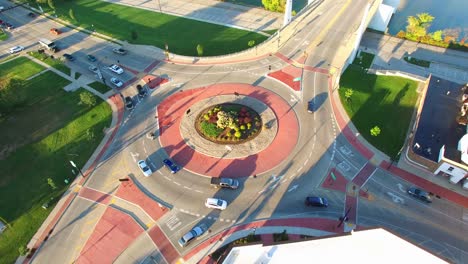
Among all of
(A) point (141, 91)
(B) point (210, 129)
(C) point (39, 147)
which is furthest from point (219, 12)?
(C) point (39, 147)

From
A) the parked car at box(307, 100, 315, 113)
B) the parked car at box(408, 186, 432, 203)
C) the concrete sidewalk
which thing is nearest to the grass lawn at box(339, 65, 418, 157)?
the parked car at box(307, 100, 315, 113)

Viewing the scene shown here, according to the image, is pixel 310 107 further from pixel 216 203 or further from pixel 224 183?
pixel 216 203

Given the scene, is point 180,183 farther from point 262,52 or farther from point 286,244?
point 262,52

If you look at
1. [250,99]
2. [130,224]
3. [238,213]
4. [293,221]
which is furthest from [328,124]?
[130,224]

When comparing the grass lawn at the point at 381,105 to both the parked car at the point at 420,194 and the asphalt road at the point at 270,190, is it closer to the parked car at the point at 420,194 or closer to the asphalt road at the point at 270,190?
the asphalt road at the point at 270,190

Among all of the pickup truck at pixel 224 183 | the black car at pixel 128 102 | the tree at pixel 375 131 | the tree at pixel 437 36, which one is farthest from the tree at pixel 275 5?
the pickup truck at pixel 224 183

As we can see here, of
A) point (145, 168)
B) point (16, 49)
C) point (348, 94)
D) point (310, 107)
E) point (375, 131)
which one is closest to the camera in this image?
point (145, 168)
